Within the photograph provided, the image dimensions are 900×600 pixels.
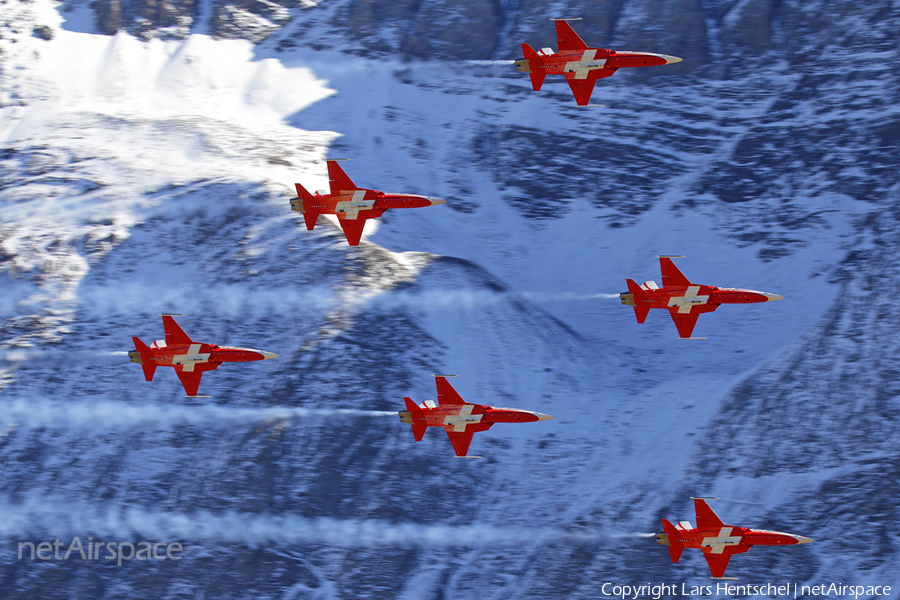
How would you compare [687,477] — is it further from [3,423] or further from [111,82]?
[111,82]

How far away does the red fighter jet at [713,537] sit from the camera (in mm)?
63125

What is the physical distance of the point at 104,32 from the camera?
13900cm

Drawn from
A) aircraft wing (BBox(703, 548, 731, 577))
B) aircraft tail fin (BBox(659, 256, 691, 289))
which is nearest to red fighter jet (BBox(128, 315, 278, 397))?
aircraft tail fin (BBox(659, 256, 691, 289))

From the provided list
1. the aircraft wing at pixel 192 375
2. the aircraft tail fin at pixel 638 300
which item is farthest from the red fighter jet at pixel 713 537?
the aircraft wing at pixel 192 375

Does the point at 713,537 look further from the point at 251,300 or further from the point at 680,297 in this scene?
the point at 251,300

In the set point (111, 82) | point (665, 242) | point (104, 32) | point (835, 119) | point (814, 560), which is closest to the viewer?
point (814, 560)

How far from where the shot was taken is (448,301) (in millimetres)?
92125

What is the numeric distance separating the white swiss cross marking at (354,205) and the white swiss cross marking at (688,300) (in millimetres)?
22874

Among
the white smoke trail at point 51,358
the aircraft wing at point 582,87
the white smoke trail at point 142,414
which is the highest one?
the aircraft wing at point 582,87

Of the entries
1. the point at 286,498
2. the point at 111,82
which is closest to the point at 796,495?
the point at 286,498

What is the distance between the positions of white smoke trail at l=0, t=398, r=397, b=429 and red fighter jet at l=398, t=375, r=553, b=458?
1831 centimetres

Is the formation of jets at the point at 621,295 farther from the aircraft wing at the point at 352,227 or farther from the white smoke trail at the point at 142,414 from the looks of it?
the white smoke trail at the point at 142,414

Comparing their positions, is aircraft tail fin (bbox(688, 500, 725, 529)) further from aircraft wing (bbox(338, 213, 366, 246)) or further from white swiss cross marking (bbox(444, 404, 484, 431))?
aircraft wing (bbox(338, 213, 366, 246))

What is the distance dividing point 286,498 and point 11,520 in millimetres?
22910
